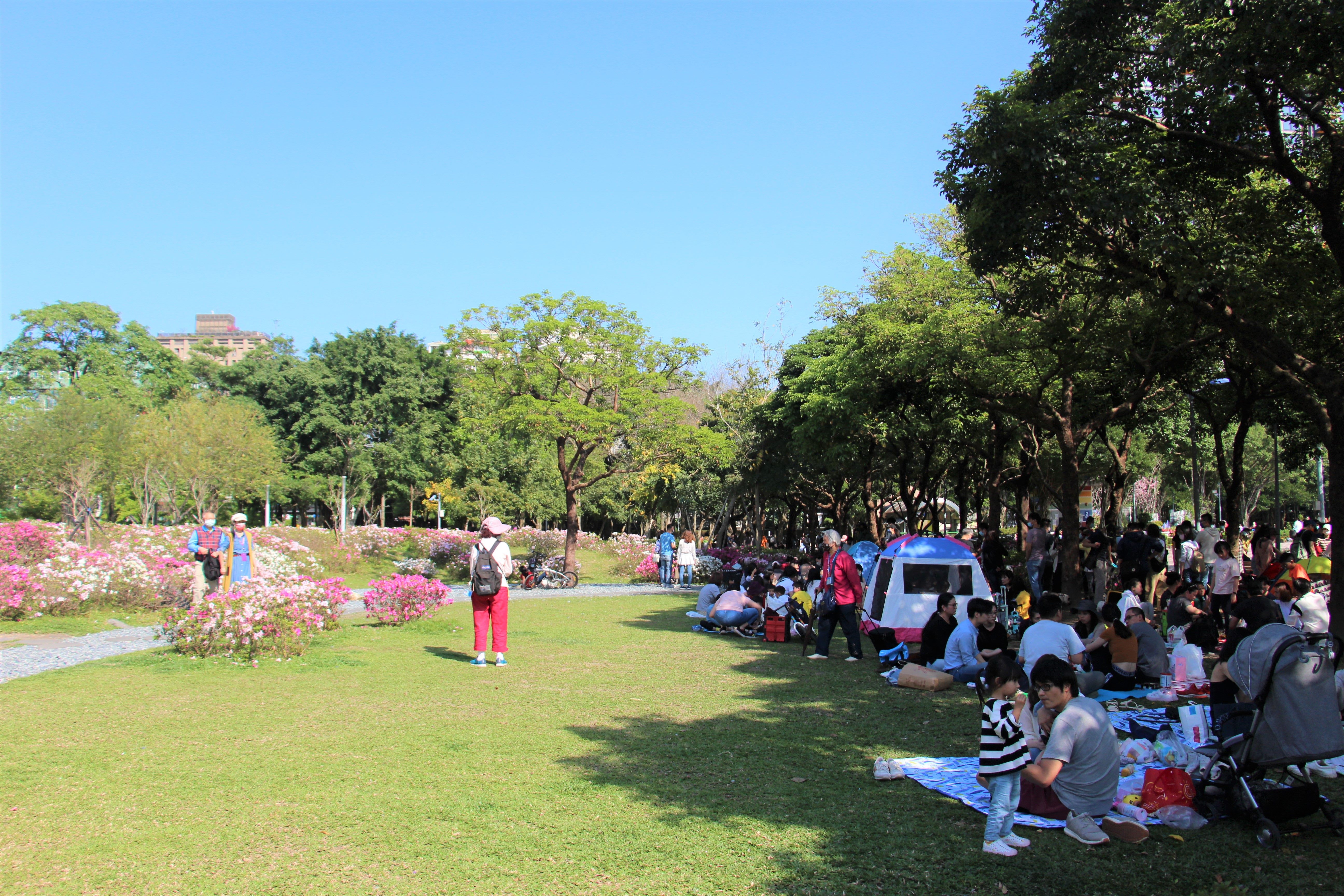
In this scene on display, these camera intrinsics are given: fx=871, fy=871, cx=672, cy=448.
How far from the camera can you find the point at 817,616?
1182cm

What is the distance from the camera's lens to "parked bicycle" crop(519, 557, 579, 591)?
22.4 m

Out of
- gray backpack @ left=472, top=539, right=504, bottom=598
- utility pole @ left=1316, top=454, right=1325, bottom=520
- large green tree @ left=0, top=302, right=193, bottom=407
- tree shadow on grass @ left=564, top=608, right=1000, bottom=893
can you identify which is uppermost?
large green tree @ left=0, top=302, right=193, bottom=407

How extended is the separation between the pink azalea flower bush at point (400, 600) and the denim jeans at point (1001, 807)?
1072 cm

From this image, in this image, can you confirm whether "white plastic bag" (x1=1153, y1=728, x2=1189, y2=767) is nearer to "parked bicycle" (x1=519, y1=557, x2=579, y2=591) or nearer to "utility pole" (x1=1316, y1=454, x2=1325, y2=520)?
"parked bicycle" (x1=519, y1=557, x2=579, y2=591)

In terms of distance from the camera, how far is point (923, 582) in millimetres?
12867

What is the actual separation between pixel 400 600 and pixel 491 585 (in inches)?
175

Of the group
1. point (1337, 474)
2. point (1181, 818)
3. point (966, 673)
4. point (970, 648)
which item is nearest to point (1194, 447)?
point (1337, 474)

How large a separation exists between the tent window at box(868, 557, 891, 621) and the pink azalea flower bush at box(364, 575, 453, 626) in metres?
6.94

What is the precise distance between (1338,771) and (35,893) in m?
7.68

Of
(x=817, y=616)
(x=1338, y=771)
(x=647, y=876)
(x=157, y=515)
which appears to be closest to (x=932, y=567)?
(x=817, y=616)

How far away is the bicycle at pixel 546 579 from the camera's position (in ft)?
73.6

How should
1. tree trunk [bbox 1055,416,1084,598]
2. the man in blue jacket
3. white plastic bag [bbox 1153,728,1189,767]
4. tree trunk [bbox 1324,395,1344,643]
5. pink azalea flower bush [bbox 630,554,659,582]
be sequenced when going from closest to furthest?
white plastic bag [bbox 1153,728,1189,767] < tree trunk [bbox 1324,395,1344,643] < tree trunk [bbox 1055,416,1084,598] < the man in blue jacket < pink azalea flower bush [bbox 630,554,659,582]

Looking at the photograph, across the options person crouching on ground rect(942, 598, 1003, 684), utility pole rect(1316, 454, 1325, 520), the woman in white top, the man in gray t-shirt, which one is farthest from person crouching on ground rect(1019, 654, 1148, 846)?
utility pole rect(1316, 454, 1325, 520)

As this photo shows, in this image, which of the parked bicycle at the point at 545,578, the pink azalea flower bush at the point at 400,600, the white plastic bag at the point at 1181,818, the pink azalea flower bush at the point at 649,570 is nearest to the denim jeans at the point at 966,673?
the white plastic bag at the point at 1181,818
